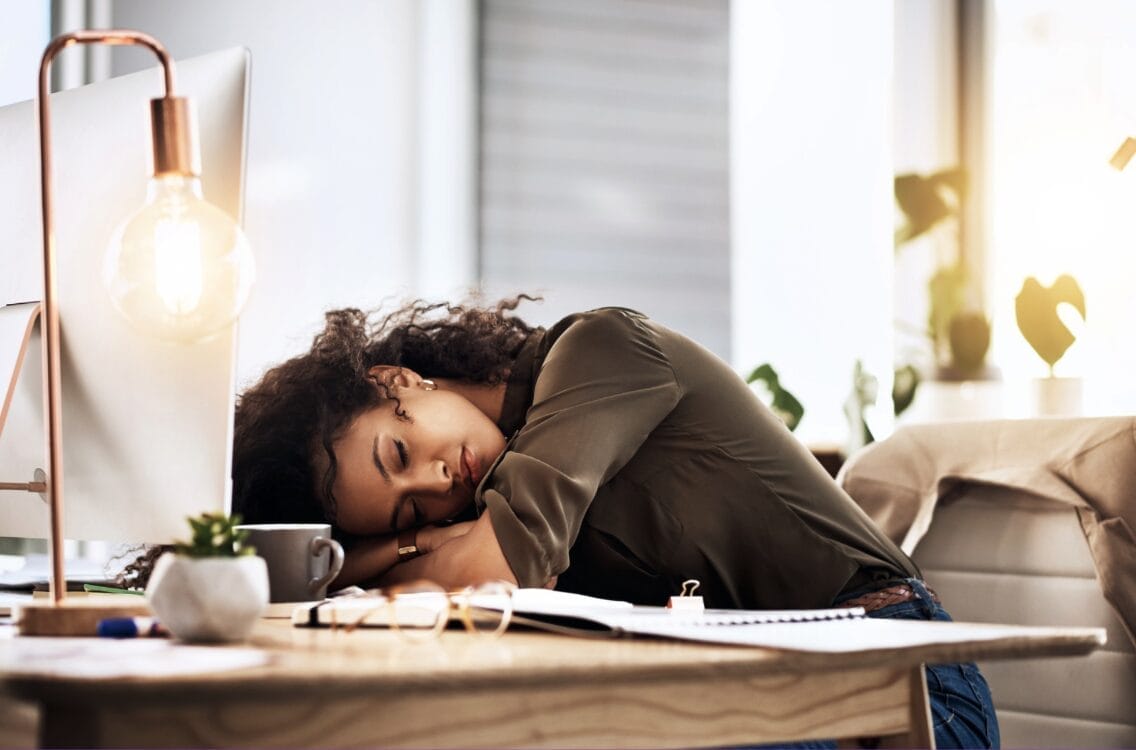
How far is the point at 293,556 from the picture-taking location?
104cm

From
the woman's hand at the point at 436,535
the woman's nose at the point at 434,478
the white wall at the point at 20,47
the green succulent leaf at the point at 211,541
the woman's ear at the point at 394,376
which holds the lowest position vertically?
the woman's hand at the point at 436,535

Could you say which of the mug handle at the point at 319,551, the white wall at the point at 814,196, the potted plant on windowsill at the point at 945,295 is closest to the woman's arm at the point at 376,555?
the mug handle at the point at 319,551

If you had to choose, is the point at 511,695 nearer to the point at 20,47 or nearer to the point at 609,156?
the point at 20,47

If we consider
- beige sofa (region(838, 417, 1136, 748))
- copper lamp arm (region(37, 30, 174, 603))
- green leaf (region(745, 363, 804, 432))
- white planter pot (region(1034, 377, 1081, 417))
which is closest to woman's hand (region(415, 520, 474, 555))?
copper lamp arm (region(37, 30, 174, 603))

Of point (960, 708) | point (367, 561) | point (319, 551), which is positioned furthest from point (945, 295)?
point (319, 551)

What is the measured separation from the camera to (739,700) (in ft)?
2.26

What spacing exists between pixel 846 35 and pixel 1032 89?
605 mm

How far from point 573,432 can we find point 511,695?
0.68 m

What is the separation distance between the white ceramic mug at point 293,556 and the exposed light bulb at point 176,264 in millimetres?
259

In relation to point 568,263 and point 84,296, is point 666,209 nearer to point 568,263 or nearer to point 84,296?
point 568,263

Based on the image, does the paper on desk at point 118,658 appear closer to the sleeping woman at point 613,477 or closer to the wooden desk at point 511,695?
the wooden desk at point 511,695

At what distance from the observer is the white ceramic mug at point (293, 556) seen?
3.38 ft

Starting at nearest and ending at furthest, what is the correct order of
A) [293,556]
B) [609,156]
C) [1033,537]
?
[293,556], [1033,537], [609,156]

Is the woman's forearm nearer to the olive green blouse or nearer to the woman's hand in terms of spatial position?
the woman's hand
